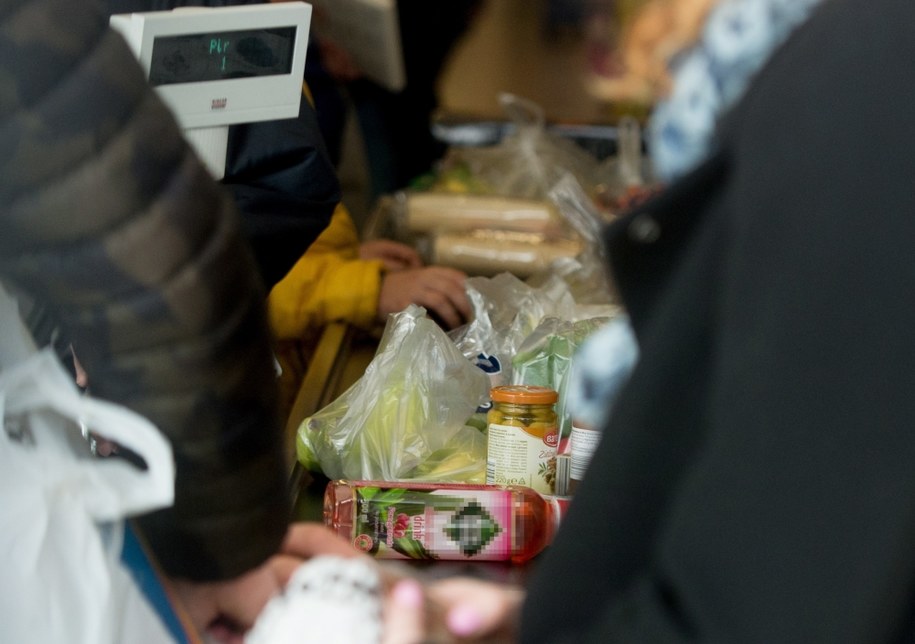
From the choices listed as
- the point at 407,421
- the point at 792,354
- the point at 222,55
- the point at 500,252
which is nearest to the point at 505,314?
the point at 407,421

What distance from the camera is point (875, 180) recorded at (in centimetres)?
55

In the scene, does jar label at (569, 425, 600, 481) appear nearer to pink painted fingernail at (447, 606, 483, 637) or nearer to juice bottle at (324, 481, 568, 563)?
juice bottle at (324, 481, 568, 563)

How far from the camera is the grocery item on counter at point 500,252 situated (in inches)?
84.7

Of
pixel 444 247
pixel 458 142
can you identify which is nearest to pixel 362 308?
pixel 444 247

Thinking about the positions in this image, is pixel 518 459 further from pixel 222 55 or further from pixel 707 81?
pixel 707 81

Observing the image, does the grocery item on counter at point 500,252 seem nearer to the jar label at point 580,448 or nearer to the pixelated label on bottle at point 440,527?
the jar label at point 580,448

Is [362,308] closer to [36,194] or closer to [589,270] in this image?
[589,270]

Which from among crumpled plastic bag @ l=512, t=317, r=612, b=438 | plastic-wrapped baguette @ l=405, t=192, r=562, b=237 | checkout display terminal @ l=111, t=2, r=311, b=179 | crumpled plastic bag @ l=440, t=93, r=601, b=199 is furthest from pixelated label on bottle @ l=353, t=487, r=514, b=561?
crumpled plastic bag @ l=440, t=93, r=601, b=199

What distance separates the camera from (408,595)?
690 mm

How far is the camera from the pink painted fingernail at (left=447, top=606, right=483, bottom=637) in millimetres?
712

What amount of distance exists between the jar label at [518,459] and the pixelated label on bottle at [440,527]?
0.30 ft

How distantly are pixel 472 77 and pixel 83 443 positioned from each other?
23.1 ft

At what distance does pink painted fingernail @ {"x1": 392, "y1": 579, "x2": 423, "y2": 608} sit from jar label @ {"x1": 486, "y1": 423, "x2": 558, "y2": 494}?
555 mm

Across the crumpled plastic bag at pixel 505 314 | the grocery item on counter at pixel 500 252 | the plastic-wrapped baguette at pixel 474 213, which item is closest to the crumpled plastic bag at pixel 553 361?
the crumpled plastic bag at pixel 505 314
